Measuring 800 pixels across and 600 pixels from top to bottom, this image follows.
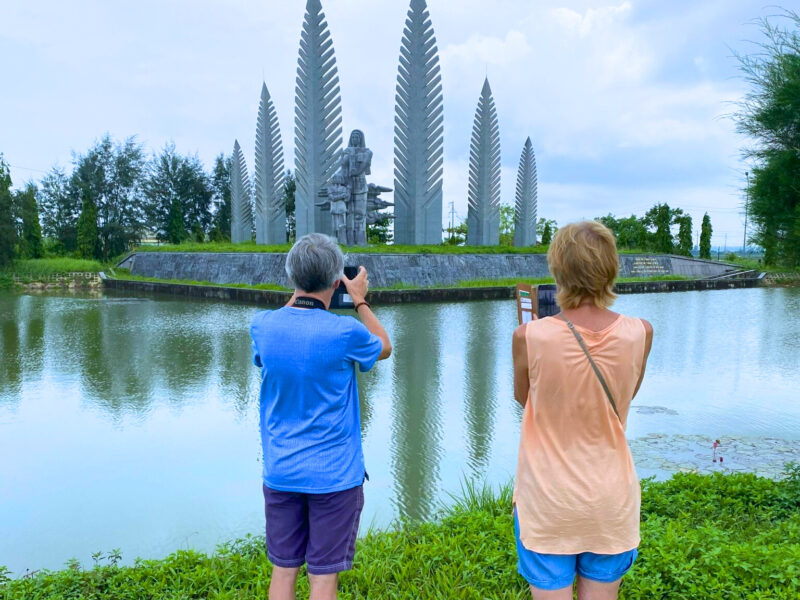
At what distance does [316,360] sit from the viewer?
5.34 ft

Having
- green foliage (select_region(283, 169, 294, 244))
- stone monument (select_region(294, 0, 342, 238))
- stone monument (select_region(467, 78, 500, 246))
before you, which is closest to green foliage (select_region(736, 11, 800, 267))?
stone monument (select_region(294, 0, 342, 238))

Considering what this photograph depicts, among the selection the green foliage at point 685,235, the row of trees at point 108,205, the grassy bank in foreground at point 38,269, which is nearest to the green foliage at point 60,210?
the row of trees at point 108,205

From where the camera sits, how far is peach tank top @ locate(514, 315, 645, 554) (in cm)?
139

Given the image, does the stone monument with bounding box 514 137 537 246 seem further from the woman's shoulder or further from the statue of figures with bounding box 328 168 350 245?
the woman's shoulder

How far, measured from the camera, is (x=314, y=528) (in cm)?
165

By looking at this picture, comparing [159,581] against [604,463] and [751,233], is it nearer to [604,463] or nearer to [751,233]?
[604,463]

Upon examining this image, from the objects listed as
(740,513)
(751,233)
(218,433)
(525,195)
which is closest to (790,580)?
(740,513)

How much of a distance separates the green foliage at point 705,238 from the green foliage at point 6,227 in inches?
1157

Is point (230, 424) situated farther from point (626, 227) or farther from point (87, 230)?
point (626, 227)

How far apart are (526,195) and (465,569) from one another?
22.3 metres

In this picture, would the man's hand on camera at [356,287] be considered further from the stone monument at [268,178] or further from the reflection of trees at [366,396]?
the stone monument at [268,178]

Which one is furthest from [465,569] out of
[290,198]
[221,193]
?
[221,193]

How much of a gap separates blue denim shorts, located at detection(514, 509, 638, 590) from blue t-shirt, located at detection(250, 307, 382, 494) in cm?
50

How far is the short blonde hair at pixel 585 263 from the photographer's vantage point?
1.40 metres
